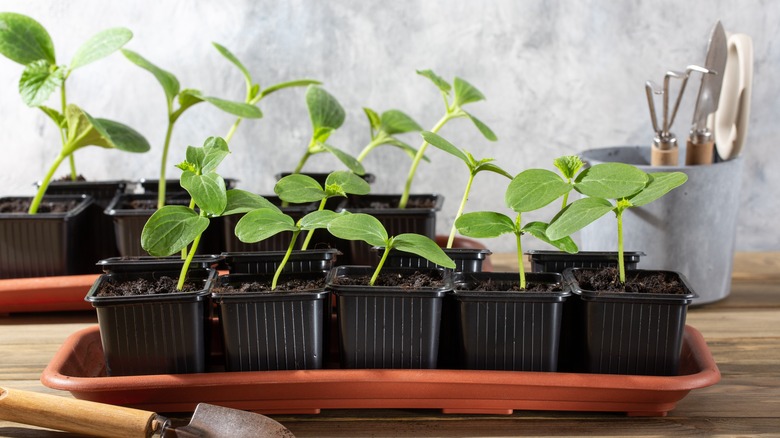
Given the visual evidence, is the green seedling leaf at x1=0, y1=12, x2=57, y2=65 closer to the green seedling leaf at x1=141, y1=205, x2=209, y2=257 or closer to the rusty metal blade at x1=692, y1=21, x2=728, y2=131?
the green seedling leaf at x1=141, y1=205, x2=209, y2=257

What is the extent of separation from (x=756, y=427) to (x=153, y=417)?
604mm

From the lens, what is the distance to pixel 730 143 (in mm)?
1261

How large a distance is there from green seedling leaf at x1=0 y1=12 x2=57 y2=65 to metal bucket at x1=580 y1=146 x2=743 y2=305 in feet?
2.72

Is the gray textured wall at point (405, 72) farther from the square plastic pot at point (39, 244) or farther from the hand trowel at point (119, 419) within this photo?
the hand trowel at point (119, 419)

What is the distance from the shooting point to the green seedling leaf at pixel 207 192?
34.1 inches

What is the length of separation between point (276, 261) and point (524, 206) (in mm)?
332

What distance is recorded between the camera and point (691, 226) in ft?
3.99

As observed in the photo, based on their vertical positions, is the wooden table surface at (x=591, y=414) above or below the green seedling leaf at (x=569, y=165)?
below

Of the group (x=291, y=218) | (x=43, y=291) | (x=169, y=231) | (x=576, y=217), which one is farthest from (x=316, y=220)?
(x=43, y=291)

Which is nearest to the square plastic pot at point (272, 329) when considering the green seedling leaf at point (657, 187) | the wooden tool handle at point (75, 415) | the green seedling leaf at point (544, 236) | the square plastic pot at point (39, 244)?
the wooden tool handle at point (75, 415)

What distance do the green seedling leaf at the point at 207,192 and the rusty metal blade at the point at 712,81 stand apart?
0.72 m

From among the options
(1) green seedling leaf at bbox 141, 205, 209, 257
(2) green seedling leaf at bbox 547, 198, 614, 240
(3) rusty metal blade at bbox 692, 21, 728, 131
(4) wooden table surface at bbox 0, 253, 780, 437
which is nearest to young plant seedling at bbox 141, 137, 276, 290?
(1) green seedling leaf at bbox 141, 205, 209, 257

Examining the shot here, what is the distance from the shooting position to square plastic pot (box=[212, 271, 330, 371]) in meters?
0.89

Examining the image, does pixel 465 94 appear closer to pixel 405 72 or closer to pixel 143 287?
pixel 405 72
